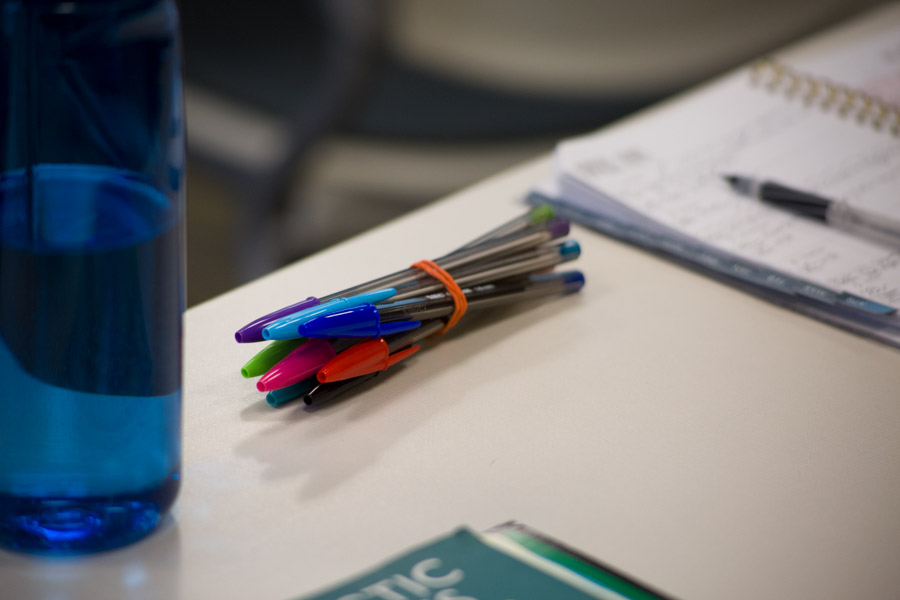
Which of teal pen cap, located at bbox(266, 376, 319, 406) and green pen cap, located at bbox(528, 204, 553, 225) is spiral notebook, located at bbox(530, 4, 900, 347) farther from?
teal pen cap, located at bbox(266, 376, 319, 406)

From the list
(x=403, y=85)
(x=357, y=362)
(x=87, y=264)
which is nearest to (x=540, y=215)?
(x=357, y=362)

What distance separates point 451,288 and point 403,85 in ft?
3.77

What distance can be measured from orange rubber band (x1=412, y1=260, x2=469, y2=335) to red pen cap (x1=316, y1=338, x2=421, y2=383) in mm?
43

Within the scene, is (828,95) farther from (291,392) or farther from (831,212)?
(291,392)

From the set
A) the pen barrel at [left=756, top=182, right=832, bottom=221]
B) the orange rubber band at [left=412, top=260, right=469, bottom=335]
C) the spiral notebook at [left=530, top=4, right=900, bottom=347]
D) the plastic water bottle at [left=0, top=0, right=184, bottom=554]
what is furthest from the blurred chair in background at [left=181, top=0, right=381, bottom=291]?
the plastic water bottle at [left=0, top=0, right=184, bottom=554]

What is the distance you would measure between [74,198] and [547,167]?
1.46 feet

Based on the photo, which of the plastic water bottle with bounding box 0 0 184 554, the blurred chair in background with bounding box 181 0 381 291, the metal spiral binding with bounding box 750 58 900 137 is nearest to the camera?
the plastic water bottle with bounding box 0 0 184 554

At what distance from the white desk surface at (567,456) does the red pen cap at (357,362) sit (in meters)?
0.02

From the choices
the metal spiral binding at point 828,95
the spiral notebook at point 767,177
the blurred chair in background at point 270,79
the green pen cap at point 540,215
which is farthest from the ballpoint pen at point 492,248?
the blurred chair in background at point 270,79

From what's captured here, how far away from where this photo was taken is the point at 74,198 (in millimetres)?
332

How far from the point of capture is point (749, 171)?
0.69 meters

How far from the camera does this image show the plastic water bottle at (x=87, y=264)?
0.32m

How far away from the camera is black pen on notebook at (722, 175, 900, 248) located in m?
0.62

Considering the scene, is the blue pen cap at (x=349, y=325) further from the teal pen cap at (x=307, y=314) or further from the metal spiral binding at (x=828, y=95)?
the metal spiral binding at (x=828, y=95)
